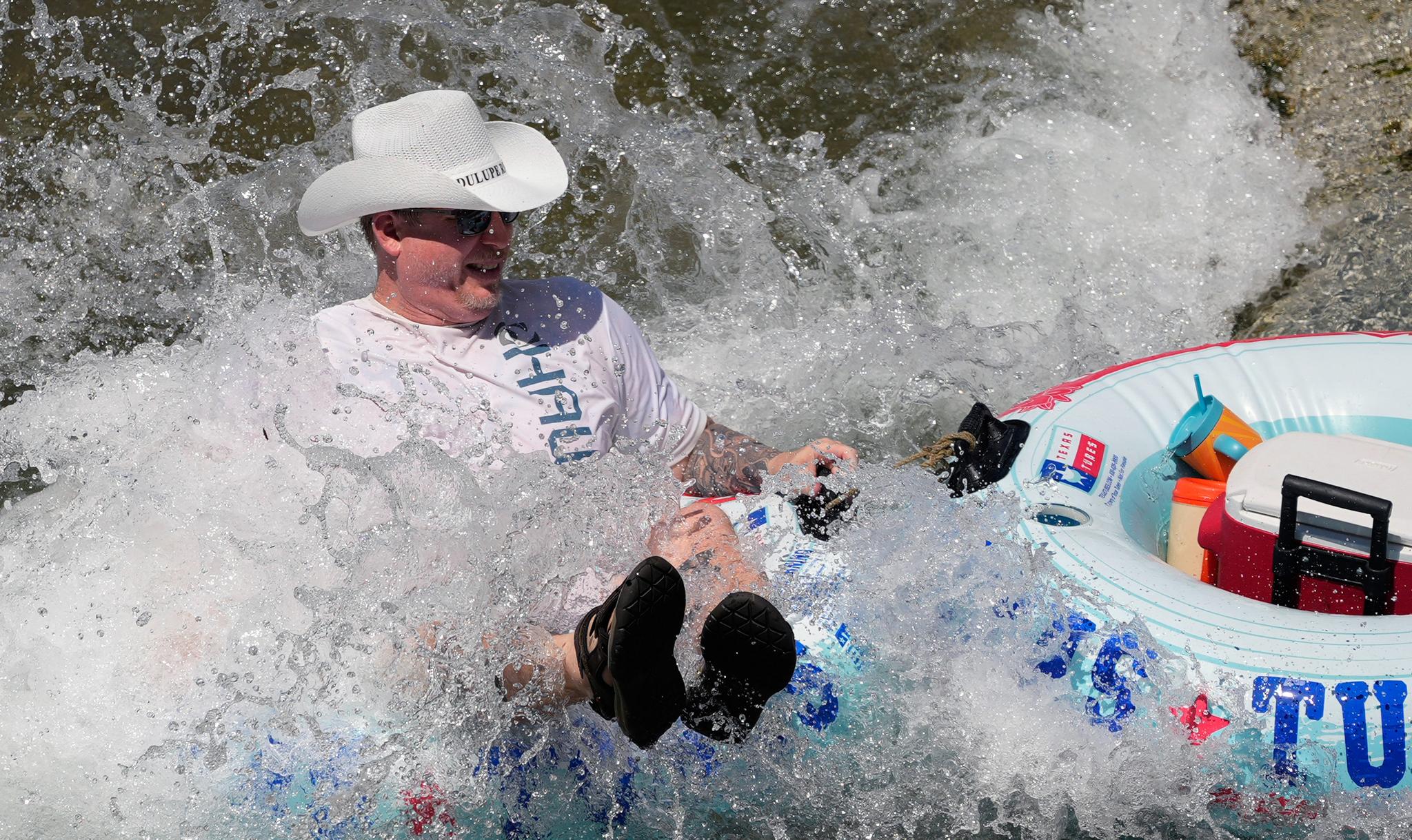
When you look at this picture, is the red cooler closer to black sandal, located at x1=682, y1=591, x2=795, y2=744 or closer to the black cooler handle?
the black cooler handle

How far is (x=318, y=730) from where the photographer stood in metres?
2.88

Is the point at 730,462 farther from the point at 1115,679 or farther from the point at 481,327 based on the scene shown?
the point at 1115,679

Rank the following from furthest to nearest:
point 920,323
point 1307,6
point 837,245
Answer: point 1307,6
point 837,245
point 920,323

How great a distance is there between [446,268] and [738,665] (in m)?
1.15

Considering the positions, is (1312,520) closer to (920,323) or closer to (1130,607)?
(1130,607)

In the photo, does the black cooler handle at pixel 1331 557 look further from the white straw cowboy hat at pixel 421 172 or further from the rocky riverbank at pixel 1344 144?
the rocky riverbank at pixel 1344 144

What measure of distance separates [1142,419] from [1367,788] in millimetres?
1174

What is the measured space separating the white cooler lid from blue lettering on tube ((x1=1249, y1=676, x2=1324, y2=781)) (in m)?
0.44

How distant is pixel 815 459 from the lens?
3.38 meters

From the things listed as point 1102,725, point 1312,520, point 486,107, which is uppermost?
point 1312,520

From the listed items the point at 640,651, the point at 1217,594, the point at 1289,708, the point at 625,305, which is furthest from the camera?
the point at 625,305

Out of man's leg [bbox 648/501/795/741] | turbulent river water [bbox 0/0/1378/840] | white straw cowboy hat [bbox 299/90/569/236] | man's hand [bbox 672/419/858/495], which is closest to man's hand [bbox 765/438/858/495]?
man's hand [bbox 672/419/858/495]

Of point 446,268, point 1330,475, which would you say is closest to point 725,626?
point 446,268

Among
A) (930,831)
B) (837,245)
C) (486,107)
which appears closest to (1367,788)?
(930,831)
